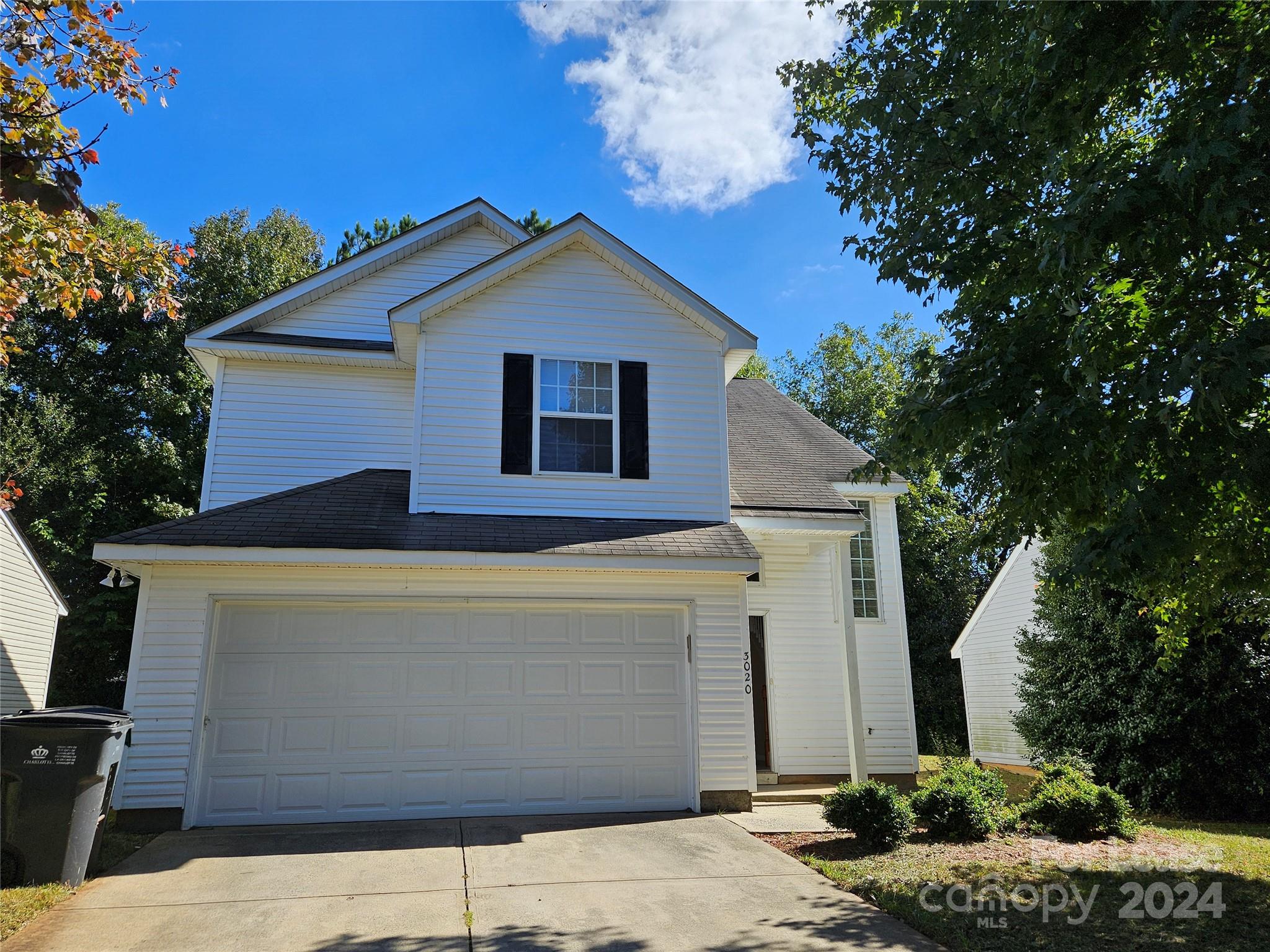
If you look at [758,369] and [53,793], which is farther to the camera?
[758,369]

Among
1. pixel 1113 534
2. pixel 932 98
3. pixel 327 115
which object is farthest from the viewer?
pixel 327 115

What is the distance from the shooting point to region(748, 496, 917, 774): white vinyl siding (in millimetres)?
12078

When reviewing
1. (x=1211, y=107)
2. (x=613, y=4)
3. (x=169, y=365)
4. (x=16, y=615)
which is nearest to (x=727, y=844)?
(x=1211, y=107)

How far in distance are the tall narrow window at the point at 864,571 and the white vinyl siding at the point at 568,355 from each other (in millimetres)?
3929

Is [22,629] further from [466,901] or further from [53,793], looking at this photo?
[466,901]

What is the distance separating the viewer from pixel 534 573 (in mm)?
9148

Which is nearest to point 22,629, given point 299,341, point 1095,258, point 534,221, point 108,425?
point 108,425

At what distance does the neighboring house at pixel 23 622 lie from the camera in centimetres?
1456

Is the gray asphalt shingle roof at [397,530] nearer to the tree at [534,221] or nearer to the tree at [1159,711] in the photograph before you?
the tree at [1159,711]

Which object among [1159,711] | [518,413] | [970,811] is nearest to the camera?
[970,811]

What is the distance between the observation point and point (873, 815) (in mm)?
7488

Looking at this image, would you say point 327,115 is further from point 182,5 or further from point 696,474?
point 696,474

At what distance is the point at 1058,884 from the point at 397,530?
7.03 m

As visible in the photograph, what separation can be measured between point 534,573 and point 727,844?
3468mm
